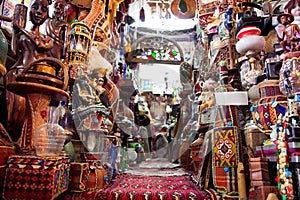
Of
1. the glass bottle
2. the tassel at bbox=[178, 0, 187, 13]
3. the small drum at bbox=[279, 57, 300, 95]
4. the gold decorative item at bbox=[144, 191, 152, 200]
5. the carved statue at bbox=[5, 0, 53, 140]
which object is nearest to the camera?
the small drum at bbox=[279, 57, 300, 95]

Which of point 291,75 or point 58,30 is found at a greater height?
point 58,30

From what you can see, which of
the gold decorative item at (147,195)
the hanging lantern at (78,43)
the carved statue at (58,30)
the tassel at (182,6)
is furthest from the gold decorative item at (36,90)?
the tassel at (182,6)

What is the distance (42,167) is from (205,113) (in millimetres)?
1497

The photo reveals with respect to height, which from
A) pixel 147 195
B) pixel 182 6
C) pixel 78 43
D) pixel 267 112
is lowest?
pixel 147 195

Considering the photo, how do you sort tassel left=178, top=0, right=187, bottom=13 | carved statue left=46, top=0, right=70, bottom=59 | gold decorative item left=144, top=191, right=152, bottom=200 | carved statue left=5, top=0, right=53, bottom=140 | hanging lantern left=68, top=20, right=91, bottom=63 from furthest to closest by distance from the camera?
tassel left=178, top=0, right=187, bottom=13
hanging lantern left=68, top=20, right=91, bottom=63
gold decorative item left=144, top=191, right=152, bottom=200
carved statue left=46, top=0, right=70, bottom=59
carved statue left=5, top=0, right=53, bottom=140

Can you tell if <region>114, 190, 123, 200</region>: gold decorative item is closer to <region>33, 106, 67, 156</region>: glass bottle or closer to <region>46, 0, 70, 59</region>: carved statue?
<region>33, 106, 67, 156</region>: glass bottle

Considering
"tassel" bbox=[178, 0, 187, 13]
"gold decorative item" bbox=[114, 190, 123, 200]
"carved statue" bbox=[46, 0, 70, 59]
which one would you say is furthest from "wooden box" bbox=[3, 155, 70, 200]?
"tassel" bbox=[178, 0, 187, 13]

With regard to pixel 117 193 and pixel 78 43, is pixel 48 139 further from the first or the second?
pixel 78 43

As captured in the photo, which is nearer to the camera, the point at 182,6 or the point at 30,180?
the point at 30,180

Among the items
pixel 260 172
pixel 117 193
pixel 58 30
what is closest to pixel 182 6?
pixel 58 30

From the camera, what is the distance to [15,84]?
127 cm

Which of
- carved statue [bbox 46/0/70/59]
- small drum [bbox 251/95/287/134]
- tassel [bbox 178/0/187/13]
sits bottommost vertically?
small drum [bbox 251/95/287/134]

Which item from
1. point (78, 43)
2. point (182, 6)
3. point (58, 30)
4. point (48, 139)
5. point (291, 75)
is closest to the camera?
point (291, 75)

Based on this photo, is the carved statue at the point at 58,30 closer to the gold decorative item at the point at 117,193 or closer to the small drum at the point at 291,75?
the gold decorative item at the point at 117,193
